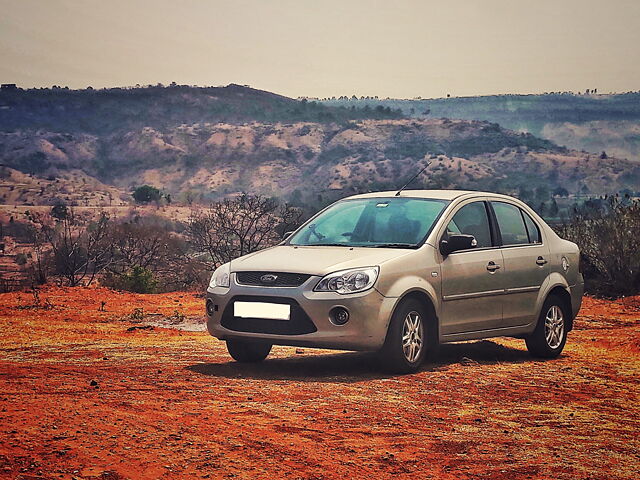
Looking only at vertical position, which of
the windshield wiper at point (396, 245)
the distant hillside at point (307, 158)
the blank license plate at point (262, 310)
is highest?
the distant hillside at point (307, 158)

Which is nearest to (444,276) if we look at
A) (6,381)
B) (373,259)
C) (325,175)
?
(373,259)

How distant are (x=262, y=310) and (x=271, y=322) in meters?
0.15

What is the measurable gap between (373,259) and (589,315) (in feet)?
39.4

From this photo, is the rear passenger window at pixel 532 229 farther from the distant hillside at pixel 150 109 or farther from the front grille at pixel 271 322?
the distant hillside at pixel 150 109

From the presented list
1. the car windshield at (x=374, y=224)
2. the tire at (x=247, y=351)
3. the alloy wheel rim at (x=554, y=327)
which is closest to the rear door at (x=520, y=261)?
the alloy wheel rim at (x=554, y=327)

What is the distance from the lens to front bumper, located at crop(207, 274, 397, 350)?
30.1 feet

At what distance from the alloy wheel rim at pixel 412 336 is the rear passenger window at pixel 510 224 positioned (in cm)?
194

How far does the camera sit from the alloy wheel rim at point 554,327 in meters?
11.7

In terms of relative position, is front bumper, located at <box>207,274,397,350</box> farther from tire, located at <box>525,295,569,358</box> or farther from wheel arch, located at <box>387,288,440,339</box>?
tire, located at <box>525,295,569,358</box>

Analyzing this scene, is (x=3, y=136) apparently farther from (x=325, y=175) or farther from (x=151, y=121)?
(x=325, y=175)

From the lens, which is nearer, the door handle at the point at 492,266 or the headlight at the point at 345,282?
the headlight at the point at 345,282

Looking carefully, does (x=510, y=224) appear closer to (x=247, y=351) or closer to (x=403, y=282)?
(x=403, y=282)

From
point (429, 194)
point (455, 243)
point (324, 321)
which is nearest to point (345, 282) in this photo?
point (324, 321)

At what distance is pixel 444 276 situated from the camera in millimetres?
10078
